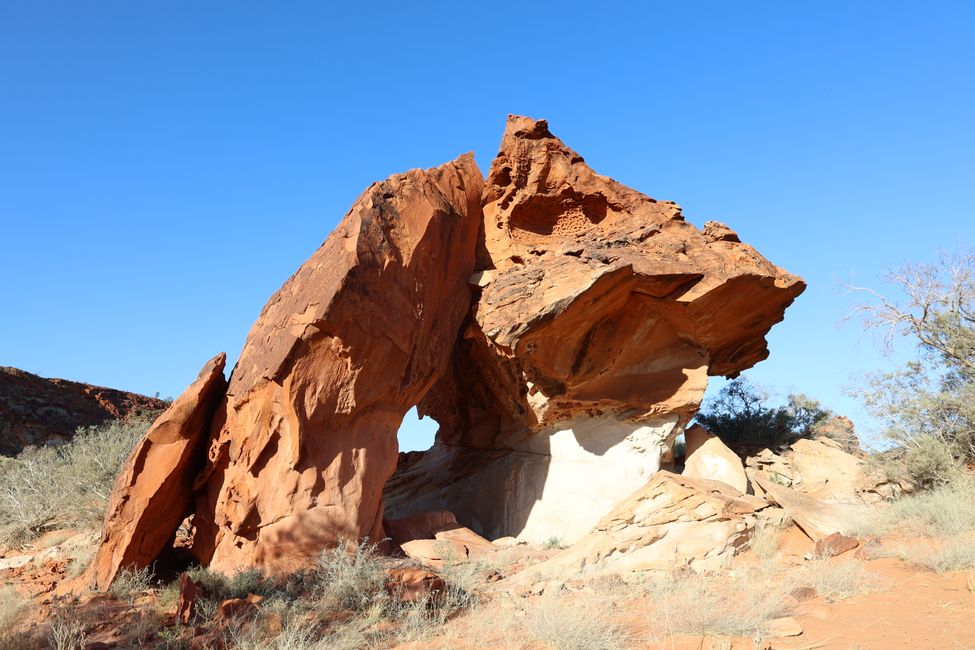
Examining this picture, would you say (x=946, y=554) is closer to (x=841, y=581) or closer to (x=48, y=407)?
(x=841, y=581)

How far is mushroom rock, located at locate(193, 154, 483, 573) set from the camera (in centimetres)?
729

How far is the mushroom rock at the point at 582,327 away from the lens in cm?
943

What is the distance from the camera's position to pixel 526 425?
1093cm

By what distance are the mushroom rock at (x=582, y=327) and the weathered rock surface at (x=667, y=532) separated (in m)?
2.19

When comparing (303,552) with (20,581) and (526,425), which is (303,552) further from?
(526,425)

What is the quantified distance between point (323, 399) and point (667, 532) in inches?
169

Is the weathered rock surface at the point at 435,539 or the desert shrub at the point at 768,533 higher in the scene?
the desert shrub at the point at 768,533

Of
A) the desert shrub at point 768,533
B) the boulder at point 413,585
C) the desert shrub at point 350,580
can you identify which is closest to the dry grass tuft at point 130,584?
the desert shrub at point 350,580

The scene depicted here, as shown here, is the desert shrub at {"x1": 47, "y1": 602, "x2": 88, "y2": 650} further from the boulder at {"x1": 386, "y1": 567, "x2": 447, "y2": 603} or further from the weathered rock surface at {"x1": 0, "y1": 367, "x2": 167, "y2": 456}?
the weathered rock surface at {"x1": 0, "y1": 367, "x2": 167, "y2": 456}

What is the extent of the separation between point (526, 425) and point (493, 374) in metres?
1.01

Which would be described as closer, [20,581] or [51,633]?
[51,633]

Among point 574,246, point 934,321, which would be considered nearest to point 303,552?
point 574,246

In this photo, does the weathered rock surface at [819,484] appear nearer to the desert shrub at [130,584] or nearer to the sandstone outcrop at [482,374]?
the sandstone outcrop at [482,374]

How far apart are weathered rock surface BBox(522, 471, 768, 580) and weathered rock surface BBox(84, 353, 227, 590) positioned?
13.4ft
